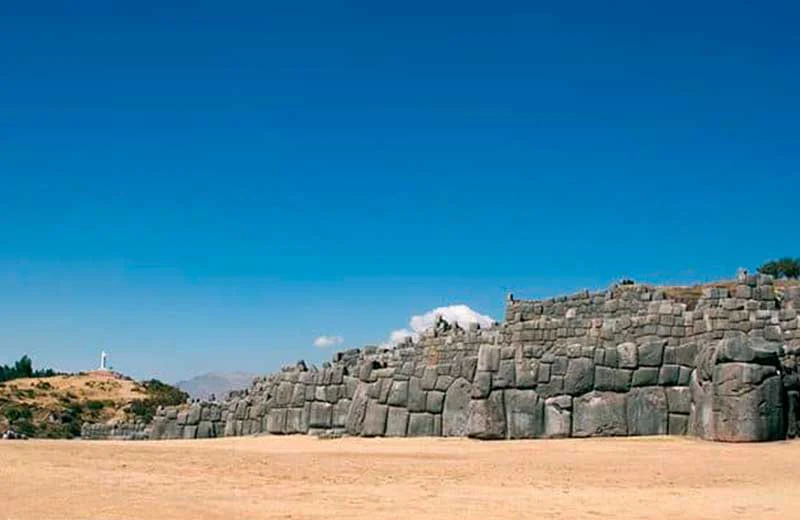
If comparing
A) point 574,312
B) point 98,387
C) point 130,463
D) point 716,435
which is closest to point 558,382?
point 716,435

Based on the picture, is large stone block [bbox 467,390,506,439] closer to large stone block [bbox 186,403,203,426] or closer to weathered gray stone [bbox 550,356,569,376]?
weathered gray stone [bbox 550,356,569,376]

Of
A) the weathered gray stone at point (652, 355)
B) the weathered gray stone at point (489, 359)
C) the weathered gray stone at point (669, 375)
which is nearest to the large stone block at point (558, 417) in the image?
the weathered gray stone at point (489, 359)

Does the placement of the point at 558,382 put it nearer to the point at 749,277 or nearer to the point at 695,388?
the point at 695,388

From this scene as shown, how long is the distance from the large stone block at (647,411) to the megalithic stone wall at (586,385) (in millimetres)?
17

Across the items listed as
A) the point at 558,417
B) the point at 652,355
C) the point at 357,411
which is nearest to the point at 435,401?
the point at 357,411

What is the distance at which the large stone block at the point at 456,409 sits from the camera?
16.4 meters

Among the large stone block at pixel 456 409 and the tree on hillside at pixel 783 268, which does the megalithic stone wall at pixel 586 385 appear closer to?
the large stone block at pixel 456 409

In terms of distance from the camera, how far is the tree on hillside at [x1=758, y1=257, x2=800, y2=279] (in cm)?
4753

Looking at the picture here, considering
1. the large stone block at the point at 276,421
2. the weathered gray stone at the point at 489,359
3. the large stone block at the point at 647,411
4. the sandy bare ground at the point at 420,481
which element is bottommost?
the sandy bare ground at the point at 420,481

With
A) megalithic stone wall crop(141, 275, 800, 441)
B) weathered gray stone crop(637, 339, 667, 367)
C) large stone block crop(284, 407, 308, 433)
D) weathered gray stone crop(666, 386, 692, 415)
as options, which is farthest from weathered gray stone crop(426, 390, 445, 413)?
large stone block crop(284, 407, 308, 433)

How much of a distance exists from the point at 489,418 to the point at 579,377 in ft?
5.64

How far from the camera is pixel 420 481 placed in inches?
410

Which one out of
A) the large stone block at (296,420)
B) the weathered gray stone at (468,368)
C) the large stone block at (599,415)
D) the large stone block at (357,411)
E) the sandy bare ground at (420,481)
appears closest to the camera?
the sandy bare ground at (420,481)

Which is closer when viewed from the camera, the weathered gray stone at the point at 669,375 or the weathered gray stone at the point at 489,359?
the weathered gray stone at the point at 669,375
